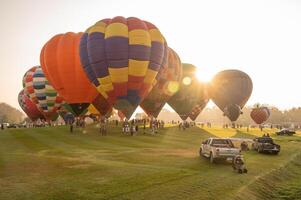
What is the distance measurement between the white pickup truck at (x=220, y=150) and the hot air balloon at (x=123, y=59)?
24.6 m

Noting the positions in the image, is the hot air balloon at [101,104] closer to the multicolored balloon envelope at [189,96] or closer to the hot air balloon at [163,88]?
the hot air balloon at [163,88]

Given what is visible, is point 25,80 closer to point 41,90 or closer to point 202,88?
point 41,90

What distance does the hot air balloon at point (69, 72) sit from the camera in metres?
60.2

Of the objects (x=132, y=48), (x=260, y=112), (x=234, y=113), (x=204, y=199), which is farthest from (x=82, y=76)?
(x=260, y=112)

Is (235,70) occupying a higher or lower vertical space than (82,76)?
higher

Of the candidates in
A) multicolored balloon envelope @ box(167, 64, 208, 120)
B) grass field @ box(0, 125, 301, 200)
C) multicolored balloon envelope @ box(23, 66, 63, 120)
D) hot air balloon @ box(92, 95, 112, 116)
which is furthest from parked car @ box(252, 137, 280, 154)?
multicolored balloon envelope @ box(23, 66, 63, 120)

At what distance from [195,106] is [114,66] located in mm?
38986

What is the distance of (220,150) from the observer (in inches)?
1061

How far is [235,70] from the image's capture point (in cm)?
8662

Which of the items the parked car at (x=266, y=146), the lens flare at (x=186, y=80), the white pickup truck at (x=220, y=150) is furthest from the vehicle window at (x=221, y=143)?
the lens flare at (x=186, y=80)

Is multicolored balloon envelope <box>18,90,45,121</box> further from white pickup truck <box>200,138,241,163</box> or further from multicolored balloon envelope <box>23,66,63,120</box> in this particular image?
white pickup truck <box>200,138,241,163</box>

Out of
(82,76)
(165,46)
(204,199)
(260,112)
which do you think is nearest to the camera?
(204,199)

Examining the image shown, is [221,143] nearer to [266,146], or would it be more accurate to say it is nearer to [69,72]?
[266,146]

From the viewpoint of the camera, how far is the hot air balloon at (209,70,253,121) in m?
83.9
